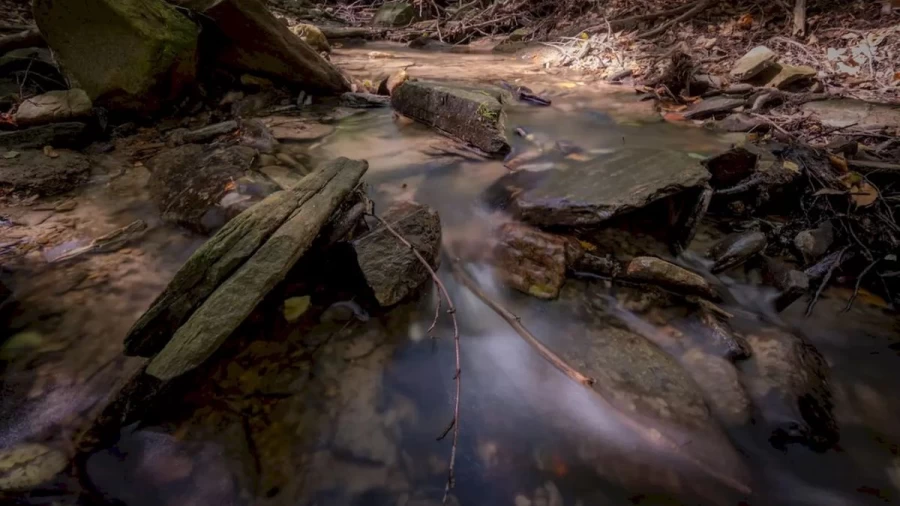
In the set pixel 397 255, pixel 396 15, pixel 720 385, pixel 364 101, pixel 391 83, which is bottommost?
pixel 720 385

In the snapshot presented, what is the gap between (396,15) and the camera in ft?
37.3

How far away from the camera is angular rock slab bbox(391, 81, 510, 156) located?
4055mm

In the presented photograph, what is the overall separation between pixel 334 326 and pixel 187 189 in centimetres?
187

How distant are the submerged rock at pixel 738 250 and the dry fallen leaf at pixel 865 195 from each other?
799 mm

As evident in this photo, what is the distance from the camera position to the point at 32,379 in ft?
6.31

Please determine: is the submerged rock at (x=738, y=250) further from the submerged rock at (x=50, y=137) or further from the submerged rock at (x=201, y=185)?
the submerged rock at (x=50, y=137)

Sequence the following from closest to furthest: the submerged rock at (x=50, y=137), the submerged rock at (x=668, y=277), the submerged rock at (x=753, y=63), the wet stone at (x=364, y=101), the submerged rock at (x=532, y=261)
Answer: the submerged rock at (x=668, y=277) → the submerged rock at (x=532, y=261) → the submerged rock at (x=50, y=137) → the submerged rock at (x=753, y=63) → the wet stone at (x=364, y=101)

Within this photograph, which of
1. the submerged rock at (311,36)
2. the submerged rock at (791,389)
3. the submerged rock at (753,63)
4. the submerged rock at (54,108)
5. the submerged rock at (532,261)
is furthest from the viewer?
the submerged rock at (311,36)

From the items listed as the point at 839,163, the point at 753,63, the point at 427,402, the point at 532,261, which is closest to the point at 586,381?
the point at 427,402

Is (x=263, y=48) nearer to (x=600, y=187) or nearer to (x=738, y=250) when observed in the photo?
(x=600, y=187)

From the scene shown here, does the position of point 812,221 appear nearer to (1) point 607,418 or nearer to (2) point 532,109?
(1) point 607,418

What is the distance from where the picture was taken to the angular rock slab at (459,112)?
4.05m

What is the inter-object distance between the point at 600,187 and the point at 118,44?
461 centimetres

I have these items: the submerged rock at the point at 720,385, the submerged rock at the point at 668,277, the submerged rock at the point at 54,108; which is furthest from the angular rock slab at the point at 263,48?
the submerged rock at the point at 720,385
